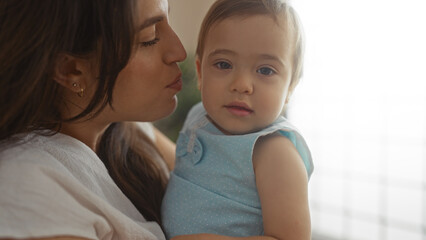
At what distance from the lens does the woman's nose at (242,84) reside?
955 millimetres

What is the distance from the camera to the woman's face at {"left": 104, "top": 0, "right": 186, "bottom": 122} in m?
1.01

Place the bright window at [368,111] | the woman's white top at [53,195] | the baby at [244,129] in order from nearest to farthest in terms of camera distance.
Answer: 1. the woman's white top at [53,195]
2. the baby at [244,129]
3. the bright window at [368,111]

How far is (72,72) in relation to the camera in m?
1.00

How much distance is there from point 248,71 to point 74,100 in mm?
480

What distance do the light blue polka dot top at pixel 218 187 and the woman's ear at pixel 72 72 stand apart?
34 centimetres

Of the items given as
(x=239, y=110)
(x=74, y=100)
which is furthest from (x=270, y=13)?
(x=74, y=100)

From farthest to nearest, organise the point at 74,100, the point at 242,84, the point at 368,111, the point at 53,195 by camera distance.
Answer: the point at 368,111 < the point at 74,100 < the point at 242,84 < the point at 53,195

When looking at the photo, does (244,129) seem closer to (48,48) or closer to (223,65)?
(223,65)

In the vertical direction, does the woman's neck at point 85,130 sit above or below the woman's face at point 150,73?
below

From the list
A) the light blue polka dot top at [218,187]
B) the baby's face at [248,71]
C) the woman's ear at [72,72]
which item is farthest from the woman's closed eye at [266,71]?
the woman's ear at [72,72]

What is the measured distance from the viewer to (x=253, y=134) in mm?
965

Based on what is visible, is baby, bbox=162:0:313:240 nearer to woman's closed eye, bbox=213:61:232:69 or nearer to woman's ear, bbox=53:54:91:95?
woman's closed eye, bbox=213:61:232:69

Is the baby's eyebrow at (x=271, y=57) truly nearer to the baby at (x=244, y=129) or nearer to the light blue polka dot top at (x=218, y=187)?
the baby at (x=244, y=129)

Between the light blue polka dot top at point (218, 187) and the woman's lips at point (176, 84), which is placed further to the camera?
the woman's lips at point (176, 84)
